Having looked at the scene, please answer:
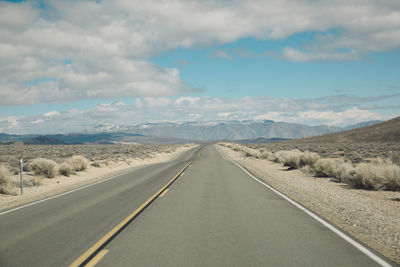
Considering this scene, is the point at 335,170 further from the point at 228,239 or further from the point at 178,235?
the point at 178,235

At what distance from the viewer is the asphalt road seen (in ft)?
16.3

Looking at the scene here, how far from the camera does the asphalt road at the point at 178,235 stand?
497 centimetres

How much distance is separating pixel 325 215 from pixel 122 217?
543cm

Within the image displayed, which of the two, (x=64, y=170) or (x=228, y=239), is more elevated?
(x=228, y=239)

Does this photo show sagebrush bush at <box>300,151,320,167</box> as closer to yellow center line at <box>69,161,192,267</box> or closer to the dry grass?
the dry grass

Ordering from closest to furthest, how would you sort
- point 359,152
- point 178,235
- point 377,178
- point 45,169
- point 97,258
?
point 97,258, point 178,235, point 377,178, point 45,169, point 359,152

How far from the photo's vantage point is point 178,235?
20.5ft

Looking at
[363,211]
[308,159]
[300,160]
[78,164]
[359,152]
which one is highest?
[308,159]

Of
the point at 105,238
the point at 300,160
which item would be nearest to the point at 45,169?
the point at 105,238

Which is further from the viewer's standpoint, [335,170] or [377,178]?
[335,170]

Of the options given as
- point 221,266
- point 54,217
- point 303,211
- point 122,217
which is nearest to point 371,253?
point 221,266

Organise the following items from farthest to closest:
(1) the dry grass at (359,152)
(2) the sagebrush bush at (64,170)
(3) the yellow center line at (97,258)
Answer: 1. (1) the dry grass at (359,152)
2. (2) the sagebrush bush at (64,170)
3. (3) the yellow center line at (97,258)

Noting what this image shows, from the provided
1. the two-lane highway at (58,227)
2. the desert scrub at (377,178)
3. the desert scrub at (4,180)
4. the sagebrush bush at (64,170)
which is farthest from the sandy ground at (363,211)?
the sagebrush bush at (64,170)

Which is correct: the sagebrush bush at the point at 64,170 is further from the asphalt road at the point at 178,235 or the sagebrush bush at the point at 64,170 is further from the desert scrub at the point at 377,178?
the desert scrub at the point at 377,178
